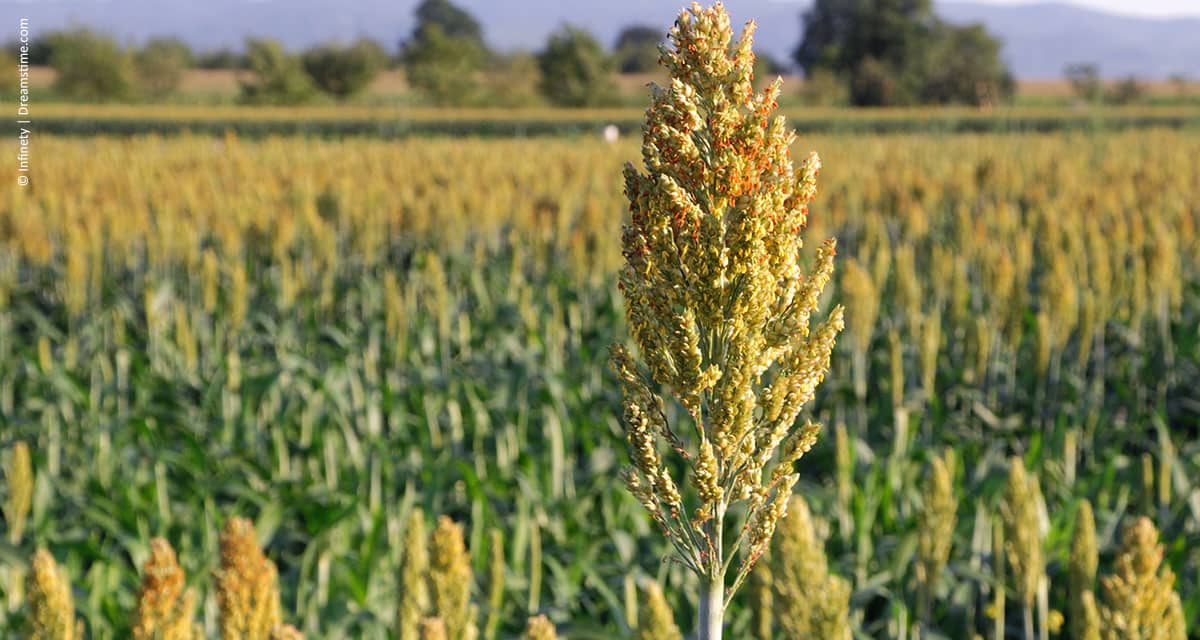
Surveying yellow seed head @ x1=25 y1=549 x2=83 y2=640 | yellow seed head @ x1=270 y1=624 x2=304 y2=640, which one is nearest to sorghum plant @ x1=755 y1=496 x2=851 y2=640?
yellow seed head @ x1=270 y1=624 x2=304 y2=640

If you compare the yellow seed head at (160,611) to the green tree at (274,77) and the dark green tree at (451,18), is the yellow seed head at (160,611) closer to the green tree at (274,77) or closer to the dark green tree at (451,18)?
the green tree at (274,77)

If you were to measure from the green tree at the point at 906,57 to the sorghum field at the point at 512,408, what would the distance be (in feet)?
148

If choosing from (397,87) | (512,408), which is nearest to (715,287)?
(512,408)

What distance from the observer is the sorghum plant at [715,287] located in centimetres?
105

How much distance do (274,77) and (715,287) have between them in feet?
200

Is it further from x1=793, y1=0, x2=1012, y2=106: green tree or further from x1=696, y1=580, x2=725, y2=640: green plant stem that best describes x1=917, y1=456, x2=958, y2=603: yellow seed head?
x1=793, y1=0, x2=1012, y2=106: green tree

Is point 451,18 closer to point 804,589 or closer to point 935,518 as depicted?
point 935,518

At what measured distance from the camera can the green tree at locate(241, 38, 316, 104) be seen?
58.1 meters

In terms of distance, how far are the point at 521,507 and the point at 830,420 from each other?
8.44ft

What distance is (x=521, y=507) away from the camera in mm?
4797

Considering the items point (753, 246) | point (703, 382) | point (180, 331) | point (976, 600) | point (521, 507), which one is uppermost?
point (753, 246)

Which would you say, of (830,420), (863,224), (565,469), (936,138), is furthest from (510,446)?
(936,138)

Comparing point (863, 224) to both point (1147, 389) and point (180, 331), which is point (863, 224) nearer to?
point (1147, 389)

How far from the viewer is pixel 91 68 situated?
5994cm
